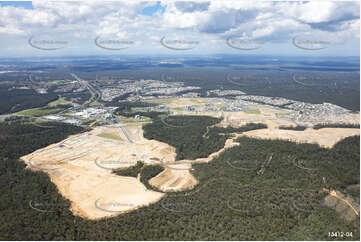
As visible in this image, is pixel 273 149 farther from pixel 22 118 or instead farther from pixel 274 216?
pixel 22 118

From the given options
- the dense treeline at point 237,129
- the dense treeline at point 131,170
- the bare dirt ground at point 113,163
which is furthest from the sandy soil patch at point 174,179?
the dense treeline at point 237,129

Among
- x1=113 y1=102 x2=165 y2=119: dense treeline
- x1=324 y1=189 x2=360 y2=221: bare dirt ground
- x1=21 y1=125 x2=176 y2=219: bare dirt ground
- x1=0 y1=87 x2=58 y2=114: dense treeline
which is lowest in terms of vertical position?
x1=21 y1=125 x2=176 y2=219: bare dirt ground

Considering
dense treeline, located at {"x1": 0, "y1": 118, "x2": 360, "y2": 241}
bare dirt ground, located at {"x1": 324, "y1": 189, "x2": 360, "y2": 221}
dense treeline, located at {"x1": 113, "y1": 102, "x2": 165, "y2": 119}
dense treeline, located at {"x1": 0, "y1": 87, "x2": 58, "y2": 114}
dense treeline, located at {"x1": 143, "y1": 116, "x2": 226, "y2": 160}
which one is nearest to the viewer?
dense treeline, located at {"x1": 0, "y1": 118, "x2": 360, "y2": 241}

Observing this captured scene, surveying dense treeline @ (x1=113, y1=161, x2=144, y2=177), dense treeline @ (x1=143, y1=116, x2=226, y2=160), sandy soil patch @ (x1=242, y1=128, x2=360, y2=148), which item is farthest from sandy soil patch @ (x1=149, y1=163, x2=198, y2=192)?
sandy soil patch @ (x1=242, y1=128, x2=360, y2=148)

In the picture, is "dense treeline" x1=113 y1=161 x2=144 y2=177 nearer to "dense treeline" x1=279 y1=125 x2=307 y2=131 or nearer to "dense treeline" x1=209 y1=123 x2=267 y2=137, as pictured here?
"dense treeline" x1=209 y1=123 x2=267 y2=137

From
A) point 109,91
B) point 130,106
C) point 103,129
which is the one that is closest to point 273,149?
point 103,129

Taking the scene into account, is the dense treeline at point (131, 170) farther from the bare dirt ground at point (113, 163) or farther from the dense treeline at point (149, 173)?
the bare dirt ground at point (113, 163)

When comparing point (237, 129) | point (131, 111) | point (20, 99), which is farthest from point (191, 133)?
point (20, 99)
